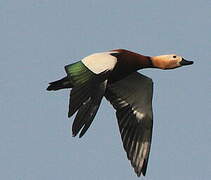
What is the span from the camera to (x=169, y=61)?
44.1 feet

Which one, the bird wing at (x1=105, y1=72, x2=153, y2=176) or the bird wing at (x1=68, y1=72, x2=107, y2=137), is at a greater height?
the bird wing at (x1=68, y1=72, x2=107, y2=137)

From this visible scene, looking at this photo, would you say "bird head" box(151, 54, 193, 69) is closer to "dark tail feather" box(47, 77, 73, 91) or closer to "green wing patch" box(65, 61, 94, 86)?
→ "dark tail feather" box(47, 77, 73, 91)

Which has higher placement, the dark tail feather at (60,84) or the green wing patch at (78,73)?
the green wing patch at (78,73)

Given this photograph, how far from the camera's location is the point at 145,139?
1314 cm

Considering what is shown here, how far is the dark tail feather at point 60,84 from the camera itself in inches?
508

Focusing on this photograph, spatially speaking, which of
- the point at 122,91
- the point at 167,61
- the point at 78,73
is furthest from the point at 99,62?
the point at 167,61

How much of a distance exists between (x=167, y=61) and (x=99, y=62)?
5.45 ft

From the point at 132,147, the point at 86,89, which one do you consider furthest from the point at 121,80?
the point at 86,89

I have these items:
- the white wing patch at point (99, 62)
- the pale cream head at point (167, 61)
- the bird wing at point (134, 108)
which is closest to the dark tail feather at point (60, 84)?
the white wing patch at point (99, 62)

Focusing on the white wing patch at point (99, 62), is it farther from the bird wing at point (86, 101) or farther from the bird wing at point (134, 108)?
the bird wing at point (134, 108)

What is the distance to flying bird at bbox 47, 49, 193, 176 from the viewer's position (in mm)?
11261

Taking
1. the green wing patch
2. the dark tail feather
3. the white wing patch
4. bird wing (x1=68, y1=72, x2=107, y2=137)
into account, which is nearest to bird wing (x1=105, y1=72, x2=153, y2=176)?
the dark tail feather

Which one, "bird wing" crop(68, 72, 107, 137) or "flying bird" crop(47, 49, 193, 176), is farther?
"flying bird" crop(47, 49, 193, 176)

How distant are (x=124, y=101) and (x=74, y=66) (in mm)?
1617
